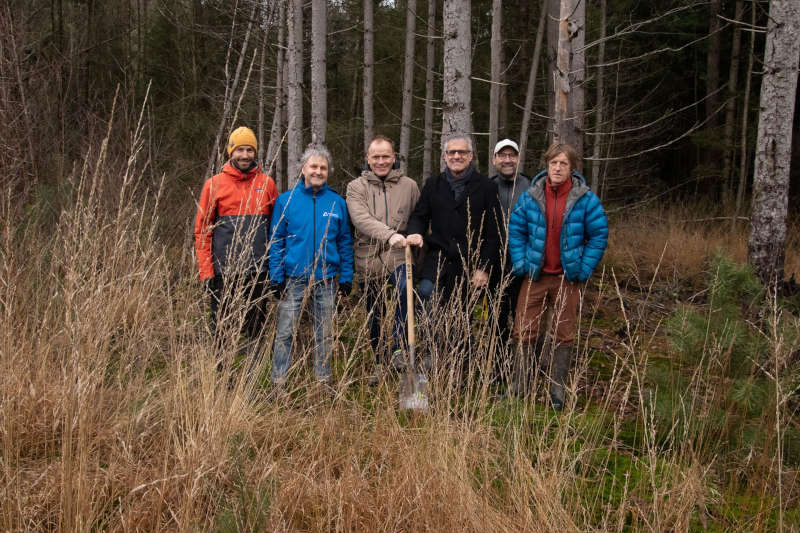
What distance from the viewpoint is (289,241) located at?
12.7ft

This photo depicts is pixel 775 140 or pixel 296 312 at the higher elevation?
pixel 775 140

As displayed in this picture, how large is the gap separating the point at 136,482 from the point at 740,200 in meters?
13.9

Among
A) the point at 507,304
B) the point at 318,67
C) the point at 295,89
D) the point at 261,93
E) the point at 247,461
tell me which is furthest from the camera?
the point at 261,93

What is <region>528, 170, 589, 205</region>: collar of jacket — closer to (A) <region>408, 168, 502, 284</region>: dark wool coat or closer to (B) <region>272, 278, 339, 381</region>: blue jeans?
(A) <region>408, 168, 502, 284</region>: dark wool coat

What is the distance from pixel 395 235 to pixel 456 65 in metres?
2.16

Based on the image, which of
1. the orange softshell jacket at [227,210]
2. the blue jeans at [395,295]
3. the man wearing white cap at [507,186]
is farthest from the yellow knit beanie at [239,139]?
the man wearing white cap at [507,186]

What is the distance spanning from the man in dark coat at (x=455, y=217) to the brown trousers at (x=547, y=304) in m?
0.32

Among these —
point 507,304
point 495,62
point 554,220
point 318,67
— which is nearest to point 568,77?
point 554,220

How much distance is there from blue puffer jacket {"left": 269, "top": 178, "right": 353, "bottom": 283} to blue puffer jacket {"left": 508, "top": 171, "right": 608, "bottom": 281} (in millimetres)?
1225

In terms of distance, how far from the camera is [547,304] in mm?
4047

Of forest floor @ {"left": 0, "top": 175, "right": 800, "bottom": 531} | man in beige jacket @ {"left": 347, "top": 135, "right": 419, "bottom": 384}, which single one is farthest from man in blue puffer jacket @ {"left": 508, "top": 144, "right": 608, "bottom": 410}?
man in beige jacket @ {"left": 347, "top": 135, "right": 419, "bottom": 384}

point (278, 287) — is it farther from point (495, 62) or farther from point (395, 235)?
point (495, 62)

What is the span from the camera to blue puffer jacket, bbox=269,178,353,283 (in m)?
3.83

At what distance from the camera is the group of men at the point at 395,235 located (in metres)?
3.78
